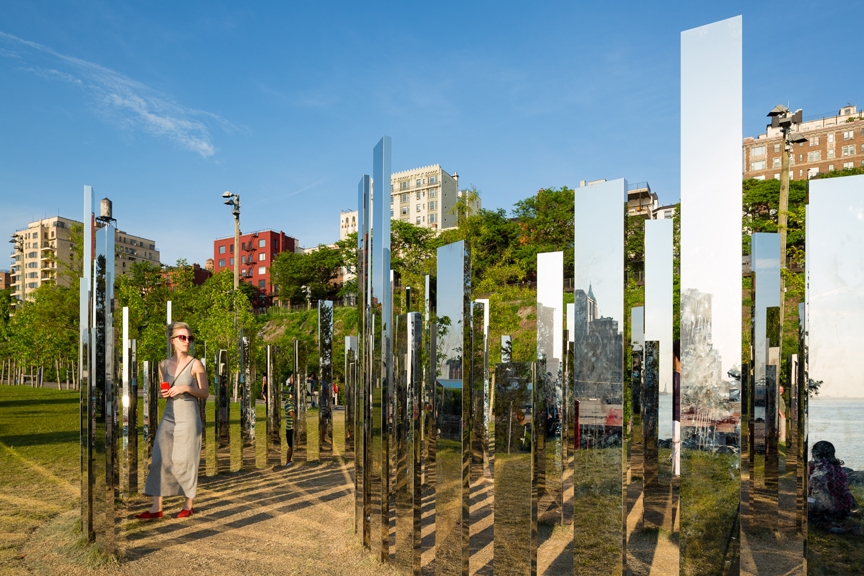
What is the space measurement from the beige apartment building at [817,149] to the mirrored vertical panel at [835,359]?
254 feet

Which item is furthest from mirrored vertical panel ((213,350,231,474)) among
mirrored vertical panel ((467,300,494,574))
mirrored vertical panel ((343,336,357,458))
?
mirrored vertical panel ((467,300,494,574))

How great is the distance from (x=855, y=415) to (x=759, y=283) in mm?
2622

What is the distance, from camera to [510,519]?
3.75 m

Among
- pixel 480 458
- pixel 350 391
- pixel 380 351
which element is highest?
pixel 380 351

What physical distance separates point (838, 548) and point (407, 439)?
10.3 ft

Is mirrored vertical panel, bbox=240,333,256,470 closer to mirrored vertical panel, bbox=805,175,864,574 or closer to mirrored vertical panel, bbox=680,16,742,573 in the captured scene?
mirrored vertical panel, bbox=680,16,742,573

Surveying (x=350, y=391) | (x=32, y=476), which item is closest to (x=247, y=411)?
(x=350, y=391)

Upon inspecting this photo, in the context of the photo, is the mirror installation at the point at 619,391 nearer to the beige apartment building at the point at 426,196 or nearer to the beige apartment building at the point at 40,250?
the beige apartment building at the point at 426,196

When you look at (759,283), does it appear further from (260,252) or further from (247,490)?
(260,252)

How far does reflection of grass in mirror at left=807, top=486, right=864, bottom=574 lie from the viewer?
2.42 meters

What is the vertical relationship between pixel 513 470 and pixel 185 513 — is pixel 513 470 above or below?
above

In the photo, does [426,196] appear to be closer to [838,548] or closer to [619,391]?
[619,391]

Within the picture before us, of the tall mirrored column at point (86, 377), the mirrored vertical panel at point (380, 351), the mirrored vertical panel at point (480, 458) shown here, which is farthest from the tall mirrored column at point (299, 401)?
the mirrored vertical panel at point (380, 351)

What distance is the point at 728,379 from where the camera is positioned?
2.78 m
